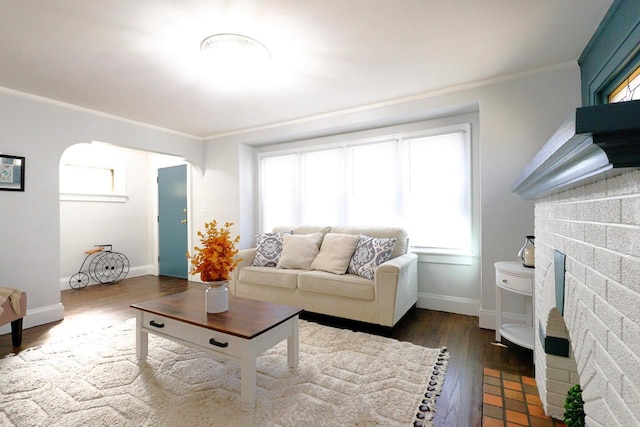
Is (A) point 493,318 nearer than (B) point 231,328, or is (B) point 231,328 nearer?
(B) point 231,328

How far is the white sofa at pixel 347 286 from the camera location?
8.96 feet

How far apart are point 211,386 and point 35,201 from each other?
9.36ft

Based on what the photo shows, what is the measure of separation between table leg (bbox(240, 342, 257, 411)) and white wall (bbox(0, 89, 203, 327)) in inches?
109

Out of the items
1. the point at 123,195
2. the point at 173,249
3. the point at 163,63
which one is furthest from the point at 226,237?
the point at 123,195

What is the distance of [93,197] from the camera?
16.6 ft

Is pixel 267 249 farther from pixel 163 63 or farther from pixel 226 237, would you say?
pixel 163 63

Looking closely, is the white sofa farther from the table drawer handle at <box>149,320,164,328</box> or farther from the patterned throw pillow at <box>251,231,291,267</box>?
the table drawer handle at <box>149,320,164,328</box>

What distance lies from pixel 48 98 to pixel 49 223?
51.9 inches

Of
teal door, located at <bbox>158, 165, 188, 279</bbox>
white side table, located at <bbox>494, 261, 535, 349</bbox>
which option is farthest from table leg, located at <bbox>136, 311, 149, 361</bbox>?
teal door, located at <bbox>158, 165, 188, 279</bbox>

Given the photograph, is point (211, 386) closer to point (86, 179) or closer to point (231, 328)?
point (231, 328)

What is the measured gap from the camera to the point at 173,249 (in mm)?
5422

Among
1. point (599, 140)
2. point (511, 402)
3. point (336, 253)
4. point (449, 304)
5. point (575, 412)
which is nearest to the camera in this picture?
point (599, 140)

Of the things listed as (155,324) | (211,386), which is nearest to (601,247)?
(211,386)

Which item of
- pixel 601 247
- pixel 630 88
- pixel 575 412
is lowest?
pixel 575 412
